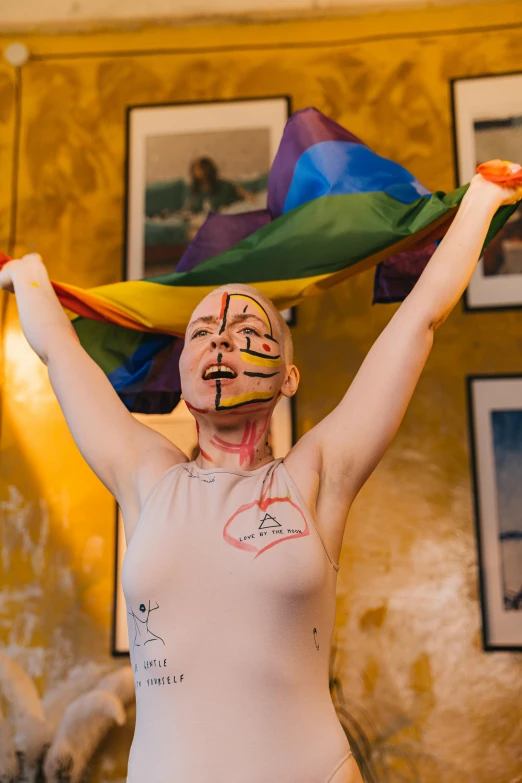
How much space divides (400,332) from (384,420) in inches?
5.7

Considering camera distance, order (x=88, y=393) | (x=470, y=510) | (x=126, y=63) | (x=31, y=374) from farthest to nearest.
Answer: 1. (x=126, y=63)
2. (x=31, y=374)
3. (x=470, y=510)
4. (x=88, y=393)

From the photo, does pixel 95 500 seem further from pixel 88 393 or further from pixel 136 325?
pixel 88 393

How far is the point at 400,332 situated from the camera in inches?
56.1

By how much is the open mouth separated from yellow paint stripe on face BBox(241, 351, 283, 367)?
36 mm

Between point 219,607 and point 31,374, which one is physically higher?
point 31,374

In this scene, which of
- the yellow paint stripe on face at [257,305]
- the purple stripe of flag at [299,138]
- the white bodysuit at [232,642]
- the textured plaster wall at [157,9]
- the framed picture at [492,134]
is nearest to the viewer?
the white bodysuit at [232,642]

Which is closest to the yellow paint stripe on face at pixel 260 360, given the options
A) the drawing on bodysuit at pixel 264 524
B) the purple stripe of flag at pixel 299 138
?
the drawing on bodysuit at pixel 264 524

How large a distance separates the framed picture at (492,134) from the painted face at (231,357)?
1.23 m

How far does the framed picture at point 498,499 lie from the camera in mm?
2314

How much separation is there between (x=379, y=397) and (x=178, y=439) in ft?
3.95

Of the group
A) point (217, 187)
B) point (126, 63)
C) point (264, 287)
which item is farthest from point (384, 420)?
point (126, 63)

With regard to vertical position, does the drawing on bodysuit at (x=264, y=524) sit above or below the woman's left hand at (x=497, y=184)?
below

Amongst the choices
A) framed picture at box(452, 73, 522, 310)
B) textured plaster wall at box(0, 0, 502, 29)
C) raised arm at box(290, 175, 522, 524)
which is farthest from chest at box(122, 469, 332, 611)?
textured plaster wall at box(0, 0, 502, 29)

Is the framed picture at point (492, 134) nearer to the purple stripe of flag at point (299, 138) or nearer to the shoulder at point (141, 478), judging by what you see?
the purple stripe of flag at point (299, 138)
